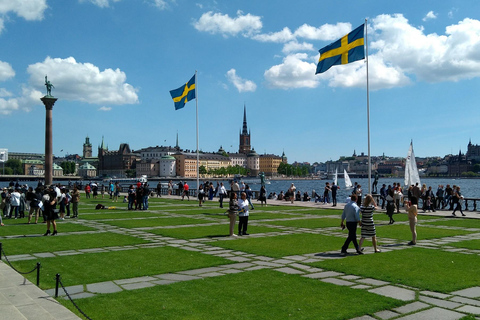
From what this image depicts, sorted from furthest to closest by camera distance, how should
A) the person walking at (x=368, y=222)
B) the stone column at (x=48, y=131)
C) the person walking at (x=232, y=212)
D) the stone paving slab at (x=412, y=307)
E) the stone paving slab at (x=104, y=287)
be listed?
the stone column at (x=48, y=131), the person walking at (x=232, y=212), the person walking at (x=368, y=222), the stone paving slab at (x=104, y=287), the stone paving slab at (x=412, y=307)

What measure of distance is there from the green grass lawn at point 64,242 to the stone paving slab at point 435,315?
10.5 meters

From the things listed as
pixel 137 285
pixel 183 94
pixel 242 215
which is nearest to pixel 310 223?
pixel 242 215

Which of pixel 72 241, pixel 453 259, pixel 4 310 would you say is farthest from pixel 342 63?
pixel 4 310

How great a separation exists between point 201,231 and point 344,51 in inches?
599

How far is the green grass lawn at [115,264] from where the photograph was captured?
1034cm

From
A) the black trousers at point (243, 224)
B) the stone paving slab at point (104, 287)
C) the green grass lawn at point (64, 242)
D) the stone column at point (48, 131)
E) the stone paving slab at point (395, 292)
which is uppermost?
the stone column at point (48, 131)

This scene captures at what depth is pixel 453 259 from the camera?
12.3 metres

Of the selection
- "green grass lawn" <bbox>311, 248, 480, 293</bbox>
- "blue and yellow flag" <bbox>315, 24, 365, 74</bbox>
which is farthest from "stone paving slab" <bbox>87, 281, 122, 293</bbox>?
"blue and yellow flag" <bbox>315, 24, 365, 74</bbox>

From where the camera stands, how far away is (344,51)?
89.5 feet

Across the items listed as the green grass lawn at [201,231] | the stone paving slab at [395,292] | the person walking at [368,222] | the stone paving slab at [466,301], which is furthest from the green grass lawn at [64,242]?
the stone paving slab at [466,301]

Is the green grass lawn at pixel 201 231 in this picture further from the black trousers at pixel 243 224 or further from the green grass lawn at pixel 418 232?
the green grass lawn at pixel 418 232

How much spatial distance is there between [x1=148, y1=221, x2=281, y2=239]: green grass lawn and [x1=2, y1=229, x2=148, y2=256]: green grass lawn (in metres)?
1.68

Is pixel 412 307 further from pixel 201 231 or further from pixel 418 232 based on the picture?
pixel 201 231

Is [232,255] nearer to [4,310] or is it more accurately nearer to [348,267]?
[348,267]
